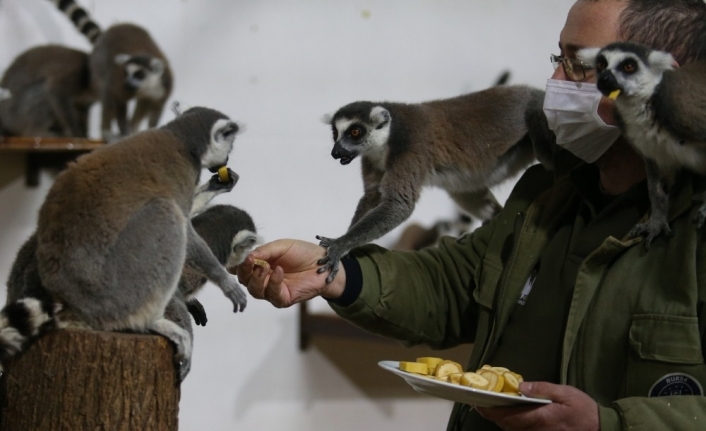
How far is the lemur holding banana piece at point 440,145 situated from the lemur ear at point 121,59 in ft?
5.47

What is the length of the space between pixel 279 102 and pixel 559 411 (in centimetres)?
306

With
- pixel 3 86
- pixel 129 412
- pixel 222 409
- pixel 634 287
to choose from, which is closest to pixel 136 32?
pixel 3 86

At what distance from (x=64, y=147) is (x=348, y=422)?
257 cm

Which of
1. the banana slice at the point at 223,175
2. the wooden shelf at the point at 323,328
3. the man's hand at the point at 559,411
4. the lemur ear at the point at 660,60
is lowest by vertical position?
the wooden shelf at the point at 323,328

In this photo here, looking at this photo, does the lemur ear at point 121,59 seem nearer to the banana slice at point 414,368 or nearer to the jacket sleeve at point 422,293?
the jacket sleeve at point 422,293

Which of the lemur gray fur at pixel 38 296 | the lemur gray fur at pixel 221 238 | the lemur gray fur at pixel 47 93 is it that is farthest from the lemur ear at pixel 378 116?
the lemur gray fur at pixel 47 93

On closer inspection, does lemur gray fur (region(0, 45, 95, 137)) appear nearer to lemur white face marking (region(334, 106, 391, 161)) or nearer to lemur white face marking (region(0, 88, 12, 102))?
lemur white face marking (region(0, 88, 12, 102))

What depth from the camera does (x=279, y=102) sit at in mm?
4445

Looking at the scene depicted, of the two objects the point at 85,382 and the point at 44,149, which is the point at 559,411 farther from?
the point at 44,149

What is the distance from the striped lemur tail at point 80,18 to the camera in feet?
12.9

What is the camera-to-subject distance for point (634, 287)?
1.96 m

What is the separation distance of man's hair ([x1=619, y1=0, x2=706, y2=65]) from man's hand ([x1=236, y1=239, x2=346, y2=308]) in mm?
1164

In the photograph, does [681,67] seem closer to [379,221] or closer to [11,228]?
[379,221]

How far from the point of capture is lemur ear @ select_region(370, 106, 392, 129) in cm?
279
